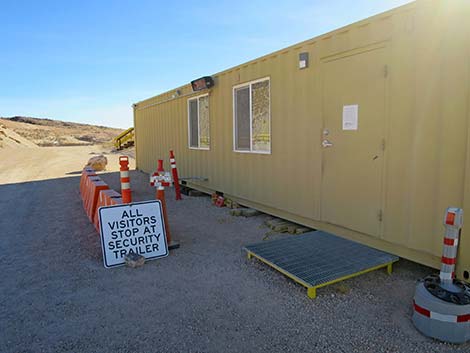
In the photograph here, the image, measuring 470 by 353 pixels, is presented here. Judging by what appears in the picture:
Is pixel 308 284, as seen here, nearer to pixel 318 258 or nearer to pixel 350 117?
pixel 318 258

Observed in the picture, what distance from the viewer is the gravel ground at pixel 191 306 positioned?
2740mm

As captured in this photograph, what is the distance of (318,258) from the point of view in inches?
158

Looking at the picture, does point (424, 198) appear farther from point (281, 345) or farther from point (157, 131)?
point (157, 131)

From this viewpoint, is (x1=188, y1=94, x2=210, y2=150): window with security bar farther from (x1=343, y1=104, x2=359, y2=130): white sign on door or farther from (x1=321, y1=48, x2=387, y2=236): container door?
(x1=343, y1=104, x2=359, y2=130): white sign on door

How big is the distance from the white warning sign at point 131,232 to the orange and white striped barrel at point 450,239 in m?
3.09

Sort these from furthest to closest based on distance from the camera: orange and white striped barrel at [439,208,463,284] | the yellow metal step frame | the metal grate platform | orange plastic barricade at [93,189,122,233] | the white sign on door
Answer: orange plastic barricade at [93,189,122,233]
the white sign on door
the metal grate platform
the yellow metal step frame
orange and white striped barrel at [439,208,463,284]

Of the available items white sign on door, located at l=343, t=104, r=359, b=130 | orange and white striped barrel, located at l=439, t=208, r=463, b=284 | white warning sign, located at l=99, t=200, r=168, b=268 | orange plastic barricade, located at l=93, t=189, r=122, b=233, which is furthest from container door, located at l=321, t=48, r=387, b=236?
orange plastic barricade, located at l=93, t=189, r=122, b=233

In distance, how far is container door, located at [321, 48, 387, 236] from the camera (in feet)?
13.6

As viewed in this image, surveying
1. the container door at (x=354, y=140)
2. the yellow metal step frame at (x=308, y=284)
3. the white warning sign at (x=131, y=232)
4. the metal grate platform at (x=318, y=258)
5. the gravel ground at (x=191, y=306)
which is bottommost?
the gravel ground at (x=191, y=306)

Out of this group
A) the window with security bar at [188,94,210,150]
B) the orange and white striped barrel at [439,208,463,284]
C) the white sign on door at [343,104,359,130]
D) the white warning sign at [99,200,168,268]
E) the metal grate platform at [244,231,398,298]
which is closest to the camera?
the orange and white striped barrel at [439,208,463,284]

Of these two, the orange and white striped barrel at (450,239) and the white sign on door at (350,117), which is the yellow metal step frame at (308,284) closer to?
the orange and white striped barrel at (450,239)

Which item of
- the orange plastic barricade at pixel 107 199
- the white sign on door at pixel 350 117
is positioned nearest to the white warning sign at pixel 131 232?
the orange plastic barricade at pixel 107 199

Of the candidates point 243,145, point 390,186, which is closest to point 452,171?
point 390,186

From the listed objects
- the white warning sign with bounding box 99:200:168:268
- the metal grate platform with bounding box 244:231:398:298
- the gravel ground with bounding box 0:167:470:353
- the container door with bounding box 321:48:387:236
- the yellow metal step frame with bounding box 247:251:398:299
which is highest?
the container door with bounding box 321:48:387:236
